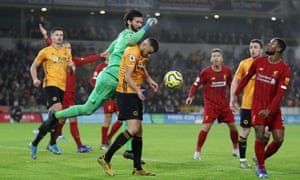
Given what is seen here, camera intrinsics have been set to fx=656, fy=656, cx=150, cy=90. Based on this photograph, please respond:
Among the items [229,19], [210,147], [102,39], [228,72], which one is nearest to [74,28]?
[102,39]

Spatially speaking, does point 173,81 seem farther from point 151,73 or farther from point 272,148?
point 151,73

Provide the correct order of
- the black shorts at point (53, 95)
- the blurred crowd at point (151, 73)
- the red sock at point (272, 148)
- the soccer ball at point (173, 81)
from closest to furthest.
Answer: the red sock at point (272, 148)
the soccer ball at point (173, 81)
the black shorts at point (53, 95)
the blurred crowd at point (151, 73)

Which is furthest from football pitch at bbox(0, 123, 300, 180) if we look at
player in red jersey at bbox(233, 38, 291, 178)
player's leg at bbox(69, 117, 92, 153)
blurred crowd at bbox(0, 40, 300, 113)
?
blurred crowd at bbox(0, 40, 300, 113)

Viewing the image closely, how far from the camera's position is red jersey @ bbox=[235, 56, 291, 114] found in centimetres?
1029

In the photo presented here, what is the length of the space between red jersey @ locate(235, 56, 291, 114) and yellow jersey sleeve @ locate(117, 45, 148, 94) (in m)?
1.87

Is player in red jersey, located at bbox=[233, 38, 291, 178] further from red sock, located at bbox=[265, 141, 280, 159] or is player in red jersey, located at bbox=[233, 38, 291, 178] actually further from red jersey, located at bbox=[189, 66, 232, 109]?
red jersey, located at bbox=[189, 66, 232, 109]

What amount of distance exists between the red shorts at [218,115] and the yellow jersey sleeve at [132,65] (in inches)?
146

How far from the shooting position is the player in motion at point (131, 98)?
1023cm

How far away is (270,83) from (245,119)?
244 cm

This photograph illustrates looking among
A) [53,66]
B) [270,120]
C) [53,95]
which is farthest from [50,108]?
[270,120]

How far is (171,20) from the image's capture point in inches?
1927

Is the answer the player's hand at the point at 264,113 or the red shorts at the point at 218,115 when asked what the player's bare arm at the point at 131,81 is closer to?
the player's hand at the point at 264,113

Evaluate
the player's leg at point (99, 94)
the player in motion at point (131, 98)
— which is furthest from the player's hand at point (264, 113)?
the player's leg at point (99, 94)

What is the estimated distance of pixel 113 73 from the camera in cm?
1120
